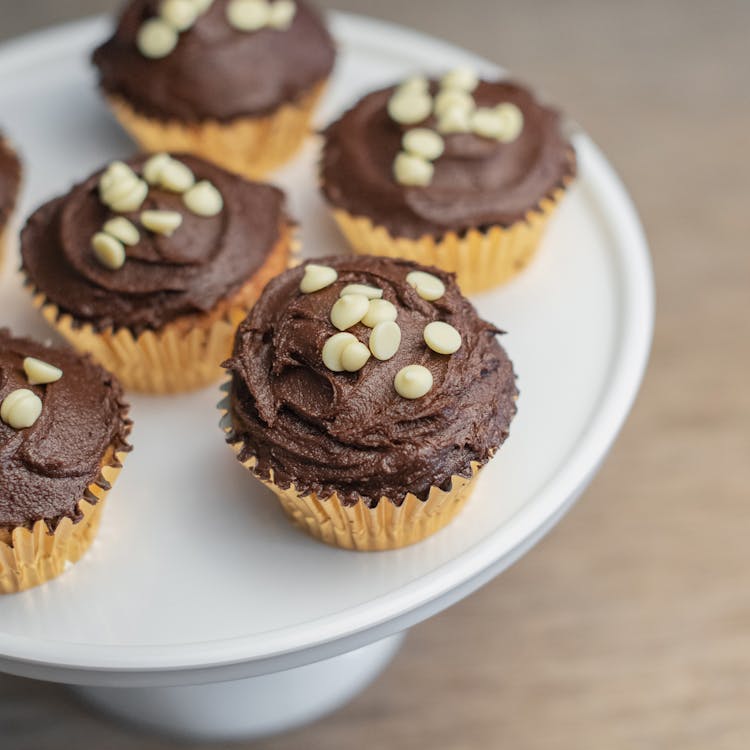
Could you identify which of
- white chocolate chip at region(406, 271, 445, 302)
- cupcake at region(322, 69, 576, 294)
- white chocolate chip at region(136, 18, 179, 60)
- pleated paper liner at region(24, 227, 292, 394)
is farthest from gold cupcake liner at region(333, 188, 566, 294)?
white chocolate chip at region(136, 18, 179, 60)

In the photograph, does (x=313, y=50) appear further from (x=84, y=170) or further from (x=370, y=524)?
(x=370, y=524)

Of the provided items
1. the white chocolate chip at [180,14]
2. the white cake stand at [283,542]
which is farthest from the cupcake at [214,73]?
the white cake stand at [283,542]

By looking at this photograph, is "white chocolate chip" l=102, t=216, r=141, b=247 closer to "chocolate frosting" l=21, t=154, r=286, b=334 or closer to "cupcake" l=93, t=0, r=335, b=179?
"chocolate frosting" l=21, t=154, r=286, b=334

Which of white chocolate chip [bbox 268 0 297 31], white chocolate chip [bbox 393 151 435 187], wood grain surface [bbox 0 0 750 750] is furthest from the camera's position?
white chocolate chip [bbox 268 0 297 31]

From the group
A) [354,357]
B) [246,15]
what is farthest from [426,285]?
[246,15]

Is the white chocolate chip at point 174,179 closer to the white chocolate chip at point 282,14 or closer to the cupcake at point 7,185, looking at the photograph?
the cupcake at point 7,185

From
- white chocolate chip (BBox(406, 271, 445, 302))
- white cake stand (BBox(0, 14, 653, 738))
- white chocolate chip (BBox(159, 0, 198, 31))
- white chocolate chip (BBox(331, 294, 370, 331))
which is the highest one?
white chocolate chip (BBox(159, 0, 198, 31))
